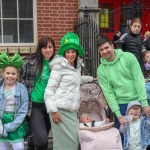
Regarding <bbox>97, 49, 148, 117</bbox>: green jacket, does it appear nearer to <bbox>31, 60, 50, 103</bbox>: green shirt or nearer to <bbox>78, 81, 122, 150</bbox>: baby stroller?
<bbox>78, 81, 122, 150</bbox>: baby stroller

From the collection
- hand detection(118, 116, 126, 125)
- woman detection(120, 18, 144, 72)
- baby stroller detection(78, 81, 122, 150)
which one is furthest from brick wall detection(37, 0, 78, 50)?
hand detection(118, 116, 126, 125)

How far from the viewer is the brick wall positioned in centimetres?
834

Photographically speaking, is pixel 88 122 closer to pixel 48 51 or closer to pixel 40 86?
pixel 40 86

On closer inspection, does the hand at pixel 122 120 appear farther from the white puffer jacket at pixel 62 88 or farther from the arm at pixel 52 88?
the arm at pixel 52 88

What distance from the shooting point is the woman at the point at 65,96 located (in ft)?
15.8

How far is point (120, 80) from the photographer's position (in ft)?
16.6

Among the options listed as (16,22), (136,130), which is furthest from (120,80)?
(16,22)

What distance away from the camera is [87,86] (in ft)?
17.6

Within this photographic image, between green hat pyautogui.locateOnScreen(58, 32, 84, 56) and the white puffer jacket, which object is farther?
green hat pyautogui.locateOnScreen(58, 32, 84, 56)

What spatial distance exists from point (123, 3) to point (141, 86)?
6.48m

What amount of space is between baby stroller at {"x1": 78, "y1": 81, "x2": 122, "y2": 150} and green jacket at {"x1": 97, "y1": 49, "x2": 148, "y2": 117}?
24cm

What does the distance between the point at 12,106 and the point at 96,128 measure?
3.68 feet

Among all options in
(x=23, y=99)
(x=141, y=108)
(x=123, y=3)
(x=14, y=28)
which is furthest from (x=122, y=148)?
(x=123, y=3)

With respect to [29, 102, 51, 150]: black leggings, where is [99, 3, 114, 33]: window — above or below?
above
